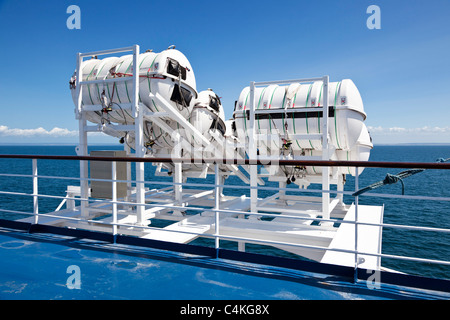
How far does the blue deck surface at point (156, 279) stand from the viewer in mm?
2738

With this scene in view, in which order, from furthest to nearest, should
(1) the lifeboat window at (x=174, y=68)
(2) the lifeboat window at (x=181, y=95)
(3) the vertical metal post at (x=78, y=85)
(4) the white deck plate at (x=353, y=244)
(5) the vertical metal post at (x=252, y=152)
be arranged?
(2) the lifeboat window at (x=181, y=95) → (1) the lifeboat window at (x=174, y=68) → (3) the vertical metal post at (x=78, y=85) → (5) the vertical metal post at (x=252, y=152) → (4) the white deck plate at (x=353, y=244)

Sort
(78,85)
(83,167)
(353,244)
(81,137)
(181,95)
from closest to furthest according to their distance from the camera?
(353,244), (83,167), (78,85), (81,137), (181,95)

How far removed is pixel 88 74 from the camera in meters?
7.54

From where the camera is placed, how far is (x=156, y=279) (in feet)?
10.0

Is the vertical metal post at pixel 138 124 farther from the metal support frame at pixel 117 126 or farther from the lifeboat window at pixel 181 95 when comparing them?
the lifeboat window at pixel 181 95

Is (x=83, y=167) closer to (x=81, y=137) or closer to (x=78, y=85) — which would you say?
(x=81, y=137)

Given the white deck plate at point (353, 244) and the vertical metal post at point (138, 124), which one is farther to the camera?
the vertical metal post at point (138, 124)

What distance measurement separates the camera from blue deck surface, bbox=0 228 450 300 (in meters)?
2.74

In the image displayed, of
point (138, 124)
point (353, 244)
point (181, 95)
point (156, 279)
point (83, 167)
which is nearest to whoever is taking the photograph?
point (156, 279)

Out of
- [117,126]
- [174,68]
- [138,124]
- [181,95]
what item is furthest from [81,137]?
[174,68]

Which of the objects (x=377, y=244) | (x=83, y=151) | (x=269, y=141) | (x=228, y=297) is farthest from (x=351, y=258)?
(x=83, y=151)

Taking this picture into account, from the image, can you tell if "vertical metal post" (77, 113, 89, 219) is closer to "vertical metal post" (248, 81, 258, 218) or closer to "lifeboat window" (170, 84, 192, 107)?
"lifeboat window" (170, 84, 192, 107)

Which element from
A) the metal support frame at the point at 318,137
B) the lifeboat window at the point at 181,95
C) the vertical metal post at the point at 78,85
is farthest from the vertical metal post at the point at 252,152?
the vertical metal post at the point at 78,85
